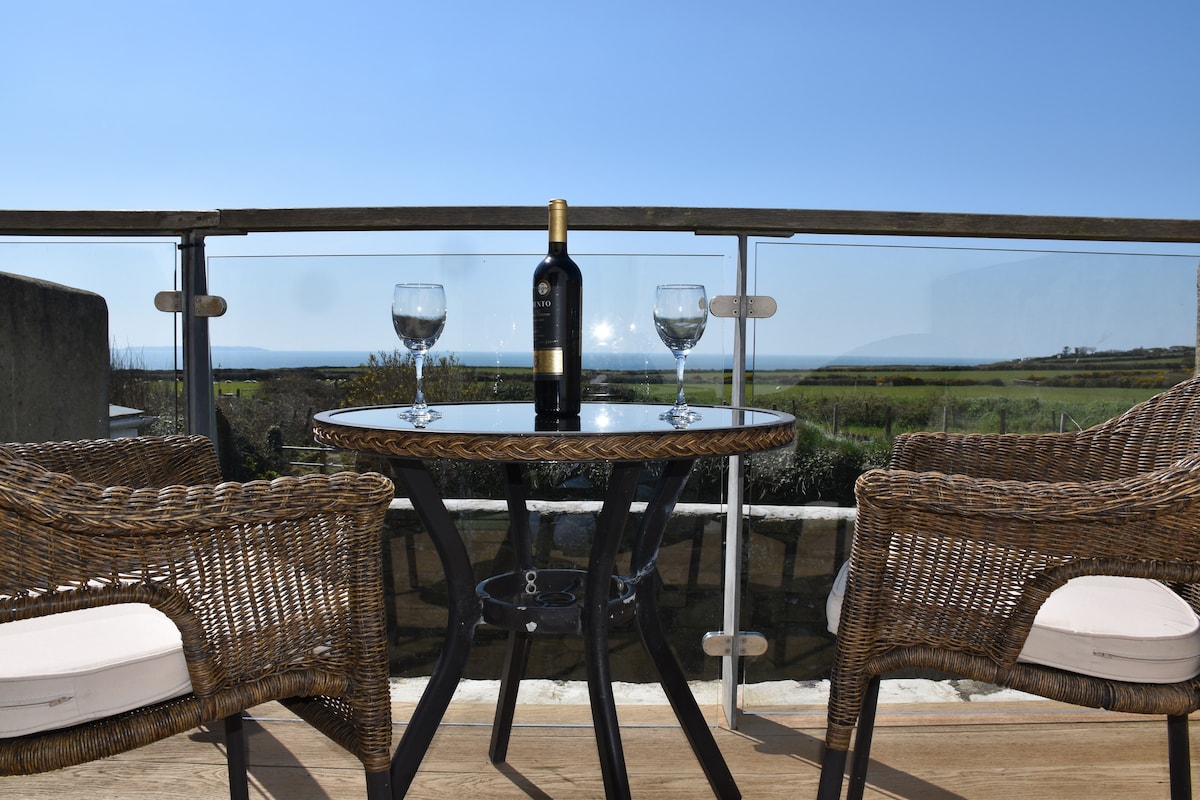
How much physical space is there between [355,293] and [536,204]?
0.59m

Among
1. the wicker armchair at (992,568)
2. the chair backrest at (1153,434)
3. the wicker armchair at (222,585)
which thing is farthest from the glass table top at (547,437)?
the chair backrest at (1153,434)

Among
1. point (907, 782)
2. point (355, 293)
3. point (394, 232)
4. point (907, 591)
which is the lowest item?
point (907, 782)

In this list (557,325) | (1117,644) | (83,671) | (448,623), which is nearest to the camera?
(83,671)

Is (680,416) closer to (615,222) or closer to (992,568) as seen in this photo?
(992,568)

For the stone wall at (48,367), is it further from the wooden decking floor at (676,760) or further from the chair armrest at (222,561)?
the chair armrest at (222,561)

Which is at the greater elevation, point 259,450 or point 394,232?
point 394,232

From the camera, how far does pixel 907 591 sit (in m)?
1.13

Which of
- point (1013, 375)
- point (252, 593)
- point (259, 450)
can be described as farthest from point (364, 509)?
point (1013, 375)

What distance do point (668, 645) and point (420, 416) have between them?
0.67 m

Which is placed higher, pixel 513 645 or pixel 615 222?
pixel 615 222

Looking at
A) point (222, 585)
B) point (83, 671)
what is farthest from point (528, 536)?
point (83, 671)

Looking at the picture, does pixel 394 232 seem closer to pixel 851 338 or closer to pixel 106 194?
pixel 851 338

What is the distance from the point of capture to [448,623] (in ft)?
4.90

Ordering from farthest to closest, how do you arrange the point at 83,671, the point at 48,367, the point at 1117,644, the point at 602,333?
the point at 48,367 < the point at 602,333 < the point at 1117,644 < the point at 83,671
